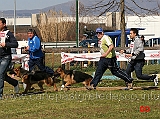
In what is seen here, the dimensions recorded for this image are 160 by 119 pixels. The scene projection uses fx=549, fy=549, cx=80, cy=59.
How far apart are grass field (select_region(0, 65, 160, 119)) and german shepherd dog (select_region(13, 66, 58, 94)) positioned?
1.06ft

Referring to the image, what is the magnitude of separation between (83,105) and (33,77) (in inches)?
139

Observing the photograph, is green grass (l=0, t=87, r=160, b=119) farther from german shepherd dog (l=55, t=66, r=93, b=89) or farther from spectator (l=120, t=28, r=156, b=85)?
german shepherd dog (l=55, t=66, r=93, b=89)

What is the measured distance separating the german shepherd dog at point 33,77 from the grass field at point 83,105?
32cm

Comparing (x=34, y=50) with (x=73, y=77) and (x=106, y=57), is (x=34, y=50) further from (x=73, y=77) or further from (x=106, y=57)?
(x=106, y=57)

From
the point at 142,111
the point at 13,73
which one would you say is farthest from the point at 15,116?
the point at 13,73

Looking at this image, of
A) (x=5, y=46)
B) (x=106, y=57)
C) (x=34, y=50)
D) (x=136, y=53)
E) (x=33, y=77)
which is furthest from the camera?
(x=34, y=50)

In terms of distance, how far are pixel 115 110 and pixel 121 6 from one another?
1018 cm

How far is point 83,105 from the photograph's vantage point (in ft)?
41.0

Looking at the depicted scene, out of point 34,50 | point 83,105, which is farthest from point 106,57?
point 83,105

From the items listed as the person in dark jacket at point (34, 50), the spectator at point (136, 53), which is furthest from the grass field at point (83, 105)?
the person in dark jacket at point (34, 50)

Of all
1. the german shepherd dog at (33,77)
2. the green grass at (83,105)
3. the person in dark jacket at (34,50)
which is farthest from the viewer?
the person in dark jacket at (34,50)

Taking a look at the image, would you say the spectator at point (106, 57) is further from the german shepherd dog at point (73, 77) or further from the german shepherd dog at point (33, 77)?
the german shepherd dog at point (33, 77)

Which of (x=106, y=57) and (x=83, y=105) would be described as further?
(x=106, y=57)

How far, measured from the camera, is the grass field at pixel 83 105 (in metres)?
11.0
